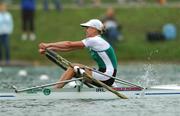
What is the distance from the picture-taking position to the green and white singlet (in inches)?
811

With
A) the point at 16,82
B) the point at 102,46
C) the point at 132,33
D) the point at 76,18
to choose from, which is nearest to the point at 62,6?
the point at 76,18

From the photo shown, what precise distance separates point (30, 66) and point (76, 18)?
22.3ft

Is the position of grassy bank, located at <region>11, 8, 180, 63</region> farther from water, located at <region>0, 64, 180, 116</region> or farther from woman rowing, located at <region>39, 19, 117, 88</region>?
woman rowing, located at <region>39, 19, 117, 88</region>

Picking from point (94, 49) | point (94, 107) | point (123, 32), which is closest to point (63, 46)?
point (94, 49)

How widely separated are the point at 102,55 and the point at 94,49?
0.24 m

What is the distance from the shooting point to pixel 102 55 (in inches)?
818

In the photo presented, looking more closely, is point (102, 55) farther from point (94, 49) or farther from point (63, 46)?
point (63, 46)

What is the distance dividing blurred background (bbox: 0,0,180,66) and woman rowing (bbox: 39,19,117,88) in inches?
554

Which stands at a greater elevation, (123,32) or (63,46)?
(123,32)

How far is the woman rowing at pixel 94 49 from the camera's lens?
20.6m

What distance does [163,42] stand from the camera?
125ft

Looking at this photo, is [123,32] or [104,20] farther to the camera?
[123,32]

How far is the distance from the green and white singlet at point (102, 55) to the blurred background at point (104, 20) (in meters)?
14.1

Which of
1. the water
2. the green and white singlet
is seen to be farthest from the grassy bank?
the green and white singlet
